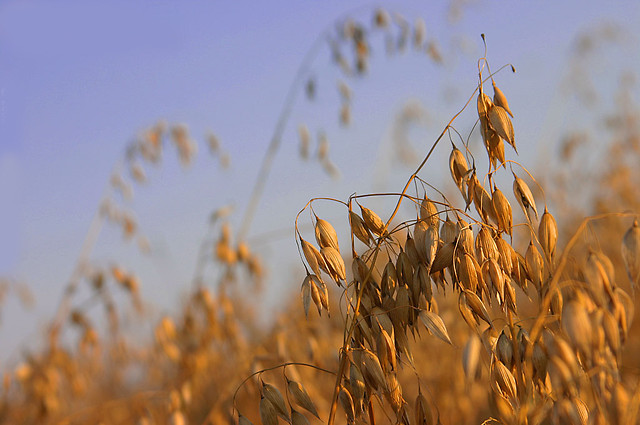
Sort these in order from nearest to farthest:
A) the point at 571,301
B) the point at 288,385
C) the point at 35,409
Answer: the point at 571,301 → the point at 288,385 → the point at 35,409

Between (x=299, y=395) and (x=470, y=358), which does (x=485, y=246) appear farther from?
(x=299, y=395)

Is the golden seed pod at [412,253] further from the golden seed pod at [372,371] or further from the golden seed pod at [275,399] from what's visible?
the golden seed pod at [275,399]

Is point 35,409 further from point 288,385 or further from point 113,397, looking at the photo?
point 113,397

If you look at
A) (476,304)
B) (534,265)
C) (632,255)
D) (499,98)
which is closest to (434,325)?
(476,304)

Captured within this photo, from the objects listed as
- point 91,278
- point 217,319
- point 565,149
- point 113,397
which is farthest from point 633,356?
point 113,397

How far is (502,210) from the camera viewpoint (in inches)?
36.0

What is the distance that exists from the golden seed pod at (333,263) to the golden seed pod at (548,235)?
0.33 metres

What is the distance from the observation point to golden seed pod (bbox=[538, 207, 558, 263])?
892 mm

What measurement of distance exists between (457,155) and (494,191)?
13 centimetres

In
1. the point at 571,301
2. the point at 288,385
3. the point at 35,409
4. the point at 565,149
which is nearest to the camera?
the point at 571,301

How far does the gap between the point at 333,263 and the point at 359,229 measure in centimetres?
7

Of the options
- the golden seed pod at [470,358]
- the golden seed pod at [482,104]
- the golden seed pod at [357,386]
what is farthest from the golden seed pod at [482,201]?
the golden seed pod at [357,386]

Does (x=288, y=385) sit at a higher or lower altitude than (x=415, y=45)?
lower

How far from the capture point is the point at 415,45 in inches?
90.4
